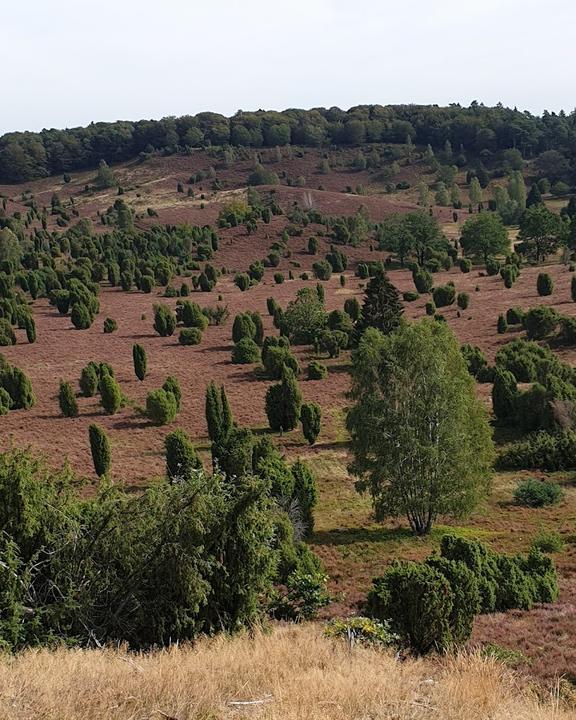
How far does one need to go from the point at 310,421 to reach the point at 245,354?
17.4 m

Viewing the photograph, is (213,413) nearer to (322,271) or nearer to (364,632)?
(364,632)

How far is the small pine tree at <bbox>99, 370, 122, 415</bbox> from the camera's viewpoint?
137 feet

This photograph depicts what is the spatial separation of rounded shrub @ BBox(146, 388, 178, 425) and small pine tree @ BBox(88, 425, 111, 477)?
7.39 metres

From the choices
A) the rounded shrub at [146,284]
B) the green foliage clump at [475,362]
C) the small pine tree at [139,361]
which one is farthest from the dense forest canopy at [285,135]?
the small pine tree at [139,361]

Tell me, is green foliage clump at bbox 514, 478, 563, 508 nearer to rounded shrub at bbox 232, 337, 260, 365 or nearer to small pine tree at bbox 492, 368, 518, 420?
small pine tree at bbox 492, 368, 518, 420

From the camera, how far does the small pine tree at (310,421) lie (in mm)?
36594

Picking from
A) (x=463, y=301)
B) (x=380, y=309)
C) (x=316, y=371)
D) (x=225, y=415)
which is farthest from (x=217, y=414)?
(x=463, y=301)

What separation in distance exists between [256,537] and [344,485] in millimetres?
18689

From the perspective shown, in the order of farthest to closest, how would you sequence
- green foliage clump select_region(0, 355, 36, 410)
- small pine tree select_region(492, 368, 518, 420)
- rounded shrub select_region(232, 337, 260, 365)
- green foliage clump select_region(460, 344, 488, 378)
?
rounded shrub select_region(232, 337, 260, 365)
green foliage clump select_region(460, 344, 488, 378)
green foliage clump select_region(0, 355, 36, 410)
small pine tree select_region(492, 368, 518, 420)

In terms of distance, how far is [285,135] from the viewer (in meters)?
174

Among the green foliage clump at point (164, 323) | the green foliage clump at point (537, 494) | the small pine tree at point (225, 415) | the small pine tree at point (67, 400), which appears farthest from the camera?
the green foliage clump at point (164, 323)

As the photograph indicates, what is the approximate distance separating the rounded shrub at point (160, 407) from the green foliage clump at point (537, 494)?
19.5 m

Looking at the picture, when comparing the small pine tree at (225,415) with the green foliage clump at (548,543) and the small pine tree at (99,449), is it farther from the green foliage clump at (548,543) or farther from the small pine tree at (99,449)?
the green foliage clump at (548,543)

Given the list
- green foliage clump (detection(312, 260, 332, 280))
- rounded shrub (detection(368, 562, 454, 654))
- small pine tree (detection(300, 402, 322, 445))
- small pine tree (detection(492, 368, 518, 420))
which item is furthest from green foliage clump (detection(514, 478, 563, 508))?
green foliage clump (detection(312, 260, 332, 280))
